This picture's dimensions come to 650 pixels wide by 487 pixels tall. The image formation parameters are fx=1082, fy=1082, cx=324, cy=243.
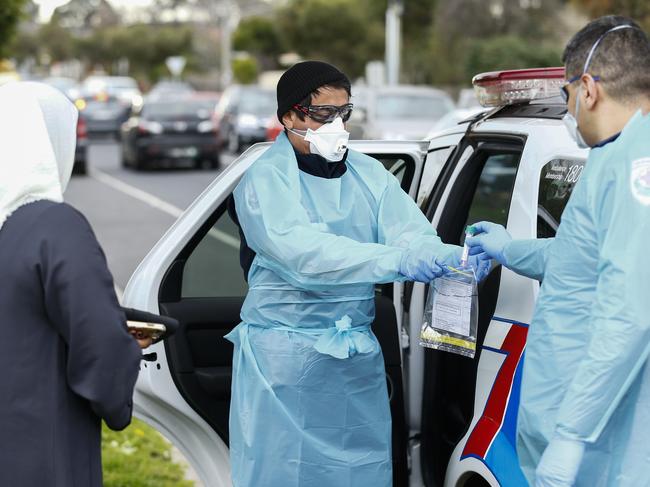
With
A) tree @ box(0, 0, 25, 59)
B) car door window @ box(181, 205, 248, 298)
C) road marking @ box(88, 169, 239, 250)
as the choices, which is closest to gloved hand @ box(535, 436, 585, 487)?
car door window @ box(181, 205, 248, 298)

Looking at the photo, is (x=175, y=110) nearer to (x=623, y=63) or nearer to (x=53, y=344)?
(x=53, y=344)

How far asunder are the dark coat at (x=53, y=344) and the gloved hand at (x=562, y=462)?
0.96m

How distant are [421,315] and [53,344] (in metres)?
1.53

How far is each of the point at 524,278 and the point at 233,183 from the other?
1.13 metres

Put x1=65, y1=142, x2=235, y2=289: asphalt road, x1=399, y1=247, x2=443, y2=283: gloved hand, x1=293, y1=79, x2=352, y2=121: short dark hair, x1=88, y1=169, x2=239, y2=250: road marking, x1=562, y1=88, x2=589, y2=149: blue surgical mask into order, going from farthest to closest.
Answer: x1=88, y1=169, x2=239, y2=250: road marking < x1=65, y1=142, x2=235, y2=289: asphalt road < x1=293, y1=79, x2=352, y2=121: short dark hair < x1=399, y1=247, x2=443, y2=283: gloved hand < x1=562, y1=88, x2=589, y2=149: blue surgical mask

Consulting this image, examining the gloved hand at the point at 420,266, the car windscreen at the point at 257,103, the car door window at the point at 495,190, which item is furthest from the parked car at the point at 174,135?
the gloved hand at the point at 420,266

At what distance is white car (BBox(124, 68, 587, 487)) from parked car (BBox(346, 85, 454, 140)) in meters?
12.3

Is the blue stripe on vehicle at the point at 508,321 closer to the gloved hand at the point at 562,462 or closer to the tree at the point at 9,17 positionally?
the gloved hand at the point at 562,462

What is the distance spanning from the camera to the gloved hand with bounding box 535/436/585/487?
232 centimetres

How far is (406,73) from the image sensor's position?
4644cm

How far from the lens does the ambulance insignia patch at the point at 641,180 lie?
2.23 m

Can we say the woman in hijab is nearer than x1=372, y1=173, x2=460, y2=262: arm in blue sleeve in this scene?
Yes

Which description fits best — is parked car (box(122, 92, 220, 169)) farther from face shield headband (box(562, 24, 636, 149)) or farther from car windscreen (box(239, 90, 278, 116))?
face shield headband (box(562, 24, 636, 149))

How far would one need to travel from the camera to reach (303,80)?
3.37 metres
